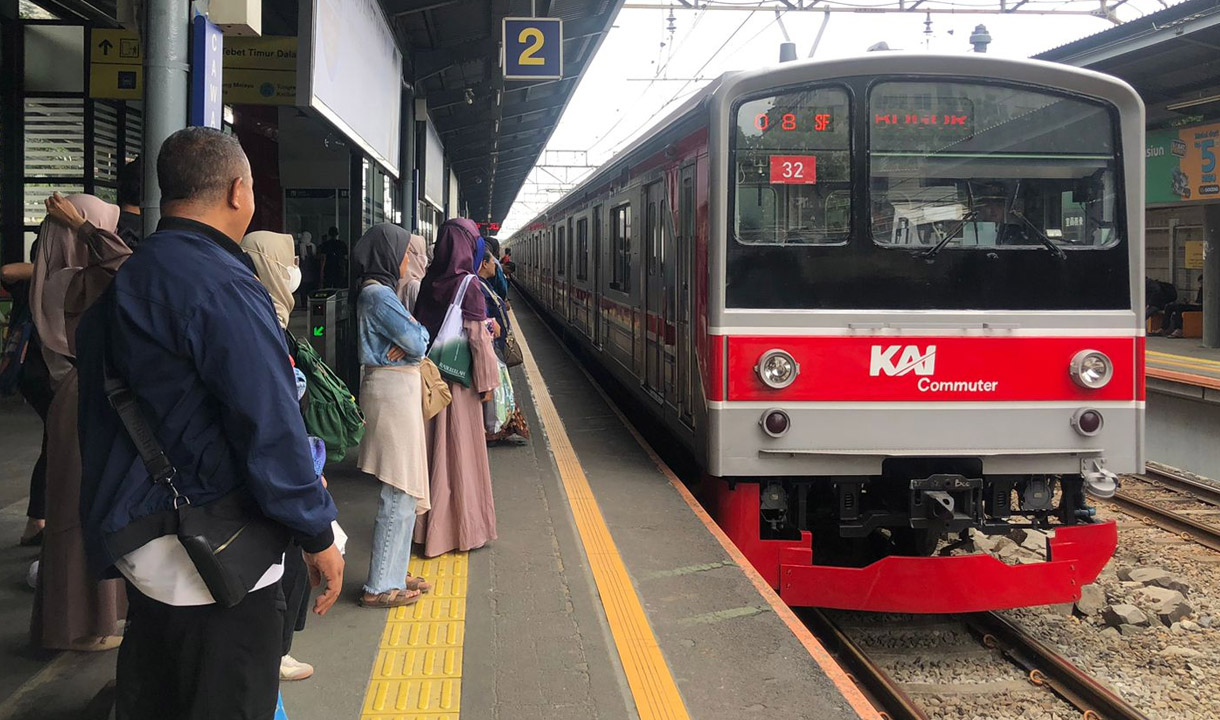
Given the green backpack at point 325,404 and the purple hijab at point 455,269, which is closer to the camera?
the green backpack at point 325,404

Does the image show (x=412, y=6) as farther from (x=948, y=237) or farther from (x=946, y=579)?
(x=946, y=579)

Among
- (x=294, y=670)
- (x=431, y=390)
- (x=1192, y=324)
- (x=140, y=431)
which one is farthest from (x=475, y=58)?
(x=1192, y=324)

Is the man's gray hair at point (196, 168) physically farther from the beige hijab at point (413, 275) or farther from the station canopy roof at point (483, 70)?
the station canopy roof at point (483, 70)

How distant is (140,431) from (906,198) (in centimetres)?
404

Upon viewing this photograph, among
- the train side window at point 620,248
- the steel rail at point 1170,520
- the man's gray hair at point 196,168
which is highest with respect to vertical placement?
the train side window at point 620,248

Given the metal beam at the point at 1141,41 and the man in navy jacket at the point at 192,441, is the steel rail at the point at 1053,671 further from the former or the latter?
the metal beam at the point at 1141,41

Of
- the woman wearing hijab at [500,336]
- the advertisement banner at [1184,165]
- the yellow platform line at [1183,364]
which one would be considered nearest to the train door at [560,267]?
the woman wearing hijab at [500,336]

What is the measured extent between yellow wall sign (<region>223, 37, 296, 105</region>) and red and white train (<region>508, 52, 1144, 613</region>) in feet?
16.6

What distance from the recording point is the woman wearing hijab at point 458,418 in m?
4.72

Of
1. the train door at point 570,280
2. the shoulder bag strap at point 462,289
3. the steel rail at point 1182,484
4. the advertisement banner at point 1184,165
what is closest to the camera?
the shoulder bag strap at point 462,289

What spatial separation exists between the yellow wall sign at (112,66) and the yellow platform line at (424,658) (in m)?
5.97

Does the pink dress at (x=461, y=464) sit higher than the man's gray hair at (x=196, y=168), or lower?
lower

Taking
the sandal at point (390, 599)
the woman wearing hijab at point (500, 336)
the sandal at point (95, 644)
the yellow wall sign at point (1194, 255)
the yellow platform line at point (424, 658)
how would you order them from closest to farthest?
the yellow platform line at point (424, 658) < the sandal at point (95, 644) < the sandal at point (390, 599) < the woman wearing hijab at point (500, 336) < the yellow wall sign at point (1194, 255)

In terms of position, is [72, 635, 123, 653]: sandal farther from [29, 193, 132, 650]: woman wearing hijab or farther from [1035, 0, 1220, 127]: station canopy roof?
[1035, 0, 1220, 127]: station canopy roof
